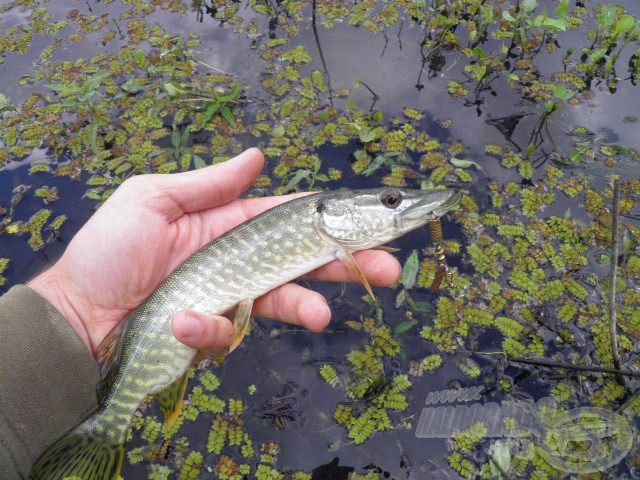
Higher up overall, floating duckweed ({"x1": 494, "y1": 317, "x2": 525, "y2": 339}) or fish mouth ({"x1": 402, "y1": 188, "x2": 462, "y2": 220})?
fish mouth ({"x1": 402, "y1": 188, "x2": 462, "y2": 220})

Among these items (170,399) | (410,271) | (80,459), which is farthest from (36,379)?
(410,271)

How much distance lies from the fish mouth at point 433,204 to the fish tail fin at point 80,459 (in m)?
1.69

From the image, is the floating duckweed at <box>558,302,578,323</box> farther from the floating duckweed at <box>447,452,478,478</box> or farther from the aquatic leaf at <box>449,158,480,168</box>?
the aquatic leaf at <box>449,158,480,168</box>

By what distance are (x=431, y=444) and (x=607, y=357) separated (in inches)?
45.3

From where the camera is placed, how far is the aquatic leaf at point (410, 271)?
293 cm

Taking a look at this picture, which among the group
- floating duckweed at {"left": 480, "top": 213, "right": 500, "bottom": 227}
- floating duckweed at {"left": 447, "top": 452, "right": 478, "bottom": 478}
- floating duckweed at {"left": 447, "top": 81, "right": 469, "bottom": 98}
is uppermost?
floating duckweed at {"left": 447, "top": 81, "right": 469, "bottom": 98}

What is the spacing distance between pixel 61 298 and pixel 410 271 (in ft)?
6.67

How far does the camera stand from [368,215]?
2291 millimetres

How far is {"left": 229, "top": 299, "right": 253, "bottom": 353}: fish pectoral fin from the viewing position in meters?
2.20

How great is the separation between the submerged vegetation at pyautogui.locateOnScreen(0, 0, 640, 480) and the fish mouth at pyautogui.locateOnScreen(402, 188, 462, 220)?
81cm

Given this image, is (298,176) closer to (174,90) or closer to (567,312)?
(174,90)

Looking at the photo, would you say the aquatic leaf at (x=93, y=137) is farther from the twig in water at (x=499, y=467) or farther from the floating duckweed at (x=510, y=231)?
the twig in water at (x=499, y=467)

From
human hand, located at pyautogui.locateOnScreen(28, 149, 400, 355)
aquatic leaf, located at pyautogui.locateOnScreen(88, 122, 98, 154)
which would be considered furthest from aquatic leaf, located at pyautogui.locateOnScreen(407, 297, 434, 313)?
aquatic leaf, located at pyautogui.locateOnScreen(88, 122, 98, 154)

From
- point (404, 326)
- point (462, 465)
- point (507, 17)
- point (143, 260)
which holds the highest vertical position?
point (507, 17)
